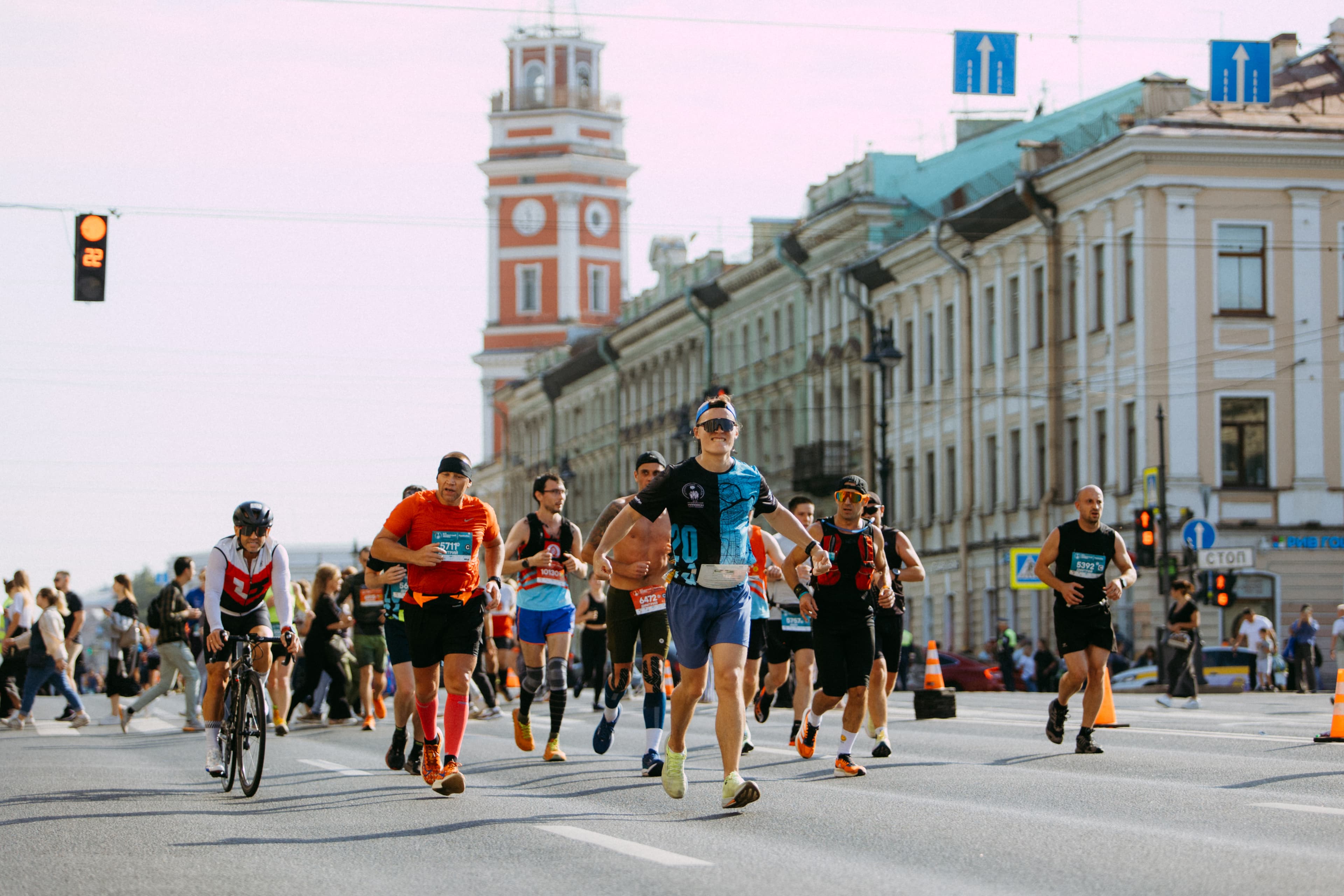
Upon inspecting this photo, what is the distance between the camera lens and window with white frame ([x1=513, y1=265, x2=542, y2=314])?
113m

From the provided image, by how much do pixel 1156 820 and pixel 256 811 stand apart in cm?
447

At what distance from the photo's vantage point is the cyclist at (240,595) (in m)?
→ 12.9

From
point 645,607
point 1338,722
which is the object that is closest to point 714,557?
point 645,607

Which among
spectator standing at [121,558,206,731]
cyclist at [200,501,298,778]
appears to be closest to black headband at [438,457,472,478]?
cyclist at [200,501,298,778]

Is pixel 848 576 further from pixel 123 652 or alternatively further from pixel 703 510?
pixel 123 652

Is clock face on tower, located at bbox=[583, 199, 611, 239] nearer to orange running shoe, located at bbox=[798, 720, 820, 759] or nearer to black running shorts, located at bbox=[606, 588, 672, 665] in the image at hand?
orange running shoe, located at bbox=[798, 720, 820, 759]

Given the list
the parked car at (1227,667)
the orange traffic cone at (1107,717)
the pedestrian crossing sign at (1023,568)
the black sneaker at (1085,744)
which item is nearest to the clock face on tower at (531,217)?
the pedestrian crossing sign at (1023,568)

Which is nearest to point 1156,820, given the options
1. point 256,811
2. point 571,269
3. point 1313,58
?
point 256,811

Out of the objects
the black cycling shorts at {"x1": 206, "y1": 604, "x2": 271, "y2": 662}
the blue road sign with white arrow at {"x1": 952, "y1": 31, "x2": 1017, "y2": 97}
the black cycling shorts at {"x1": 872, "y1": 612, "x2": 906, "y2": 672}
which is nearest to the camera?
the black cycling shorts at {"x1": 206, "y1": 604, "x2": 271, "y2": 662}

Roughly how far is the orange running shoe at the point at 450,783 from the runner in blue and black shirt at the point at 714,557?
1.27 metres

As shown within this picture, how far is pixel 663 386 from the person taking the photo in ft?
260

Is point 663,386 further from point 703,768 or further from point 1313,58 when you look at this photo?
point 703,768

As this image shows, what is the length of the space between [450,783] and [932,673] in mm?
11748

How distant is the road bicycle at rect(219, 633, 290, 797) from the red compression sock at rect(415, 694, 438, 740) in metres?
0.84
